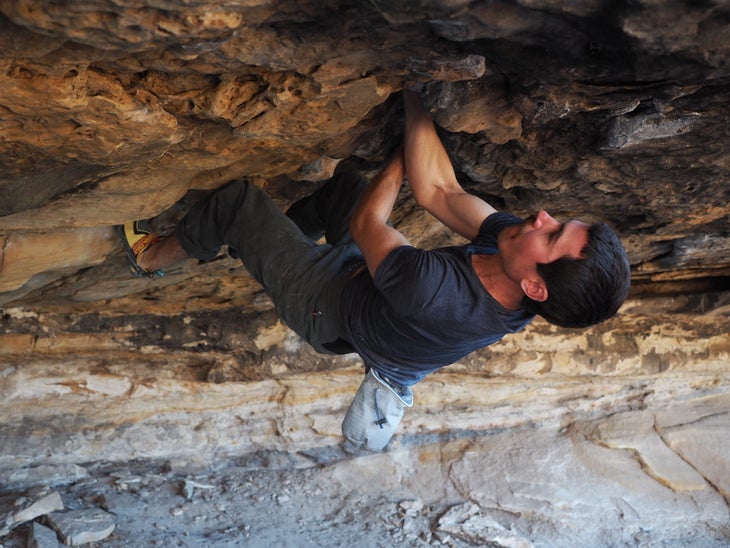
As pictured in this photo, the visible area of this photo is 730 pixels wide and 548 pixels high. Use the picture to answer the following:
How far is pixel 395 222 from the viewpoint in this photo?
355 centimetres

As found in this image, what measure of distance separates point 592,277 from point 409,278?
19.8 inches

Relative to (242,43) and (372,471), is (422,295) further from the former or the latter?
(372,471)

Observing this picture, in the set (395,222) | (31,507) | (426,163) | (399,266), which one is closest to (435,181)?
(426,163)

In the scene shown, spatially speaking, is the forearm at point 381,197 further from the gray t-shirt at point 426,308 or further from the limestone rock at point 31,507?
the limestone rock at point 31,507

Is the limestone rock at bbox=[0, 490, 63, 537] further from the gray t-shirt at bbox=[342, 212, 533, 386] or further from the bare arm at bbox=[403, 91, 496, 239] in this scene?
→ the bare arm at bbox=[403, 91, 496, 239]

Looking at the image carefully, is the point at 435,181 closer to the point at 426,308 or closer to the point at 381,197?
the point at 381,197

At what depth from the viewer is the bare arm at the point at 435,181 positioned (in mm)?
2400

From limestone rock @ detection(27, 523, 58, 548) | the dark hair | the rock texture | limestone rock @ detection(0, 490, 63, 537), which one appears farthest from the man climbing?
limestone rock @ detection(0, 490, 63, 537)

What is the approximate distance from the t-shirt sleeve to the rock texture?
42 centimetres

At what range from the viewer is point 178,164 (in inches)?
96.0

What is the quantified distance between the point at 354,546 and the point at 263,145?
3013 mm

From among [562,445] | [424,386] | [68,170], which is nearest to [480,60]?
[68,170]

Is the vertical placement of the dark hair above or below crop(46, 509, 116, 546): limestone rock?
above

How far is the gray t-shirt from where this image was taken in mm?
2209
